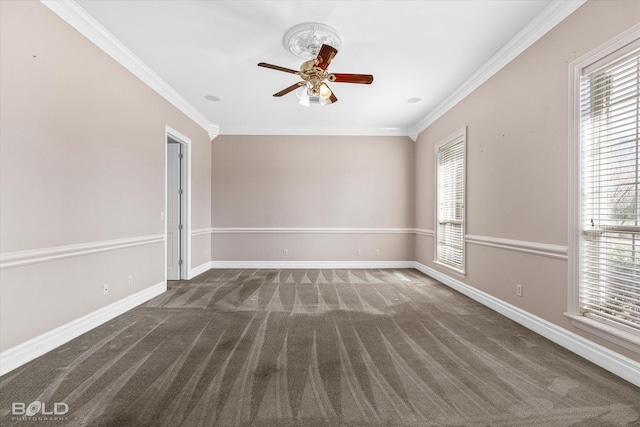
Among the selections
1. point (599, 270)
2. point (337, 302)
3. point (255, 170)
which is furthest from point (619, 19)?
point (255, 170)

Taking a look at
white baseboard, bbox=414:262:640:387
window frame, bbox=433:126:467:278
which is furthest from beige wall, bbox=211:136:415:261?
white baseboard, bbox=414:262:640:387

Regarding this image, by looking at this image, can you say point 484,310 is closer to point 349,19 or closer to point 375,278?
point 375,278

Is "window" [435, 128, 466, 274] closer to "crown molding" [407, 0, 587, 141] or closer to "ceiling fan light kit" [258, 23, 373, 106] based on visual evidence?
"crown molding" [407, 0, 587, 141]

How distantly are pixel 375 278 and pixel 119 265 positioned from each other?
392 cm

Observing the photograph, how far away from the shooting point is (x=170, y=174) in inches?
200

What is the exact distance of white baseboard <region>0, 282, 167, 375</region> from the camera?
210 cm

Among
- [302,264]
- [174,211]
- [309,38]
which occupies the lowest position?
[302,264]

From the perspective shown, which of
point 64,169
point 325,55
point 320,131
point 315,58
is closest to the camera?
point 64,169

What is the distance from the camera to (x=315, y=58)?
2.93 meters

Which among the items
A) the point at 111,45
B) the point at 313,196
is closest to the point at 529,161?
the point at 313,196

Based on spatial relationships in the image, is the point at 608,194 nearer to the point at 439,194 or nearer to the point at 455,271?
the point at 455,271

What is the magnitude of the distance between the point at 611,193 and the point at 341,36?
2.77 metres

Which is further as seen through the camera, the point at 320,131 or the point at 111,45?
the point at 320,131

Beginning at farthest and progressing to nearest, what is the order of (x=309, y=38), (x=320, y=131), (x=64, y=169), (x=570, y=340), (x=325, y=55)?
1. (x=320, y=131)
2. (x=309, y=38)
3. (x=325, y=55)
4. (x=64, y=169)
5. (x=570, y=340)
